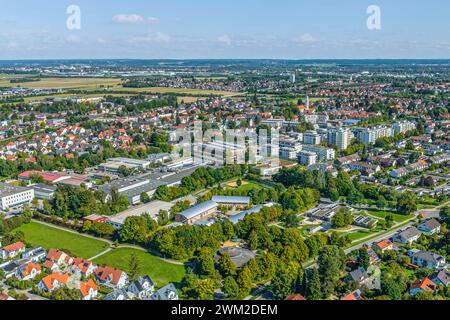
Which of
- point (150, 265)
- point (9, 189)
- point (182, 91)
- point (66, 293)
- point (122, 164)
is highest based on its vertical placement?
point (182, 91)

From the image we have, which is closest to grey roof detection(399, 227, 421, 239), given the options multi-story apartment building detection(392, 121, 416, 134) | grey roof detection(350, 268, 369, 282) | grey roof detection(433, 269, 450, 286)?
grey roof detection(433, 269, 450, 286)

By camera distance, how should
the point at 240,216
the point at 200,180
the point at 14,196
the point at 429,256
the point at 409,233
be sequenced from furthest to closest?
the point at 200,180, the point at 14,196, the point at 240,216, the point at 409,233, the point at 429,256

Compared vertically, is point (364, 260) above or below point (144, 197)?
below

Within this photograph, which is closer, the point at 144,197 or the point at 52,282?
the point at 52,282

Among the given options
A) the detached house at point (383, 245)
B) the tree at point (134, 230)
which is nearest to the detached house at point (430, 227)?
the detached house at point (383, 245)

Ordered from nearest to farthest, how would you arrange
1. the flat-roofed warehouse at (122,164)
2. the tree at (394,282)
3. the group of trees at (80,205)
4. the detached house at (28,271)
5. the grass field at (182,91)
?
the tree at (394,282) < the detached house at (28,271) < the group of trees at (80,205) < the flat-roofed warehouse at (122,164) < the grass field at (182,91)

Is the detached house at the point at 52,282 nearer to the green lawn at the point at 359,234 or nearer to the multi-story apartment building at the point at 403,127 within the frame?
the green lawn at the point at 359,234

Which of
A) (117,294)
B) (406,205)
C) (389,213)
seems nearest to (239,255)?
(117,294)

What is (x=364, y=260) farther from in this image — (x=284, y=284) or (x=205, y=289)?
(x=205, y=289)
